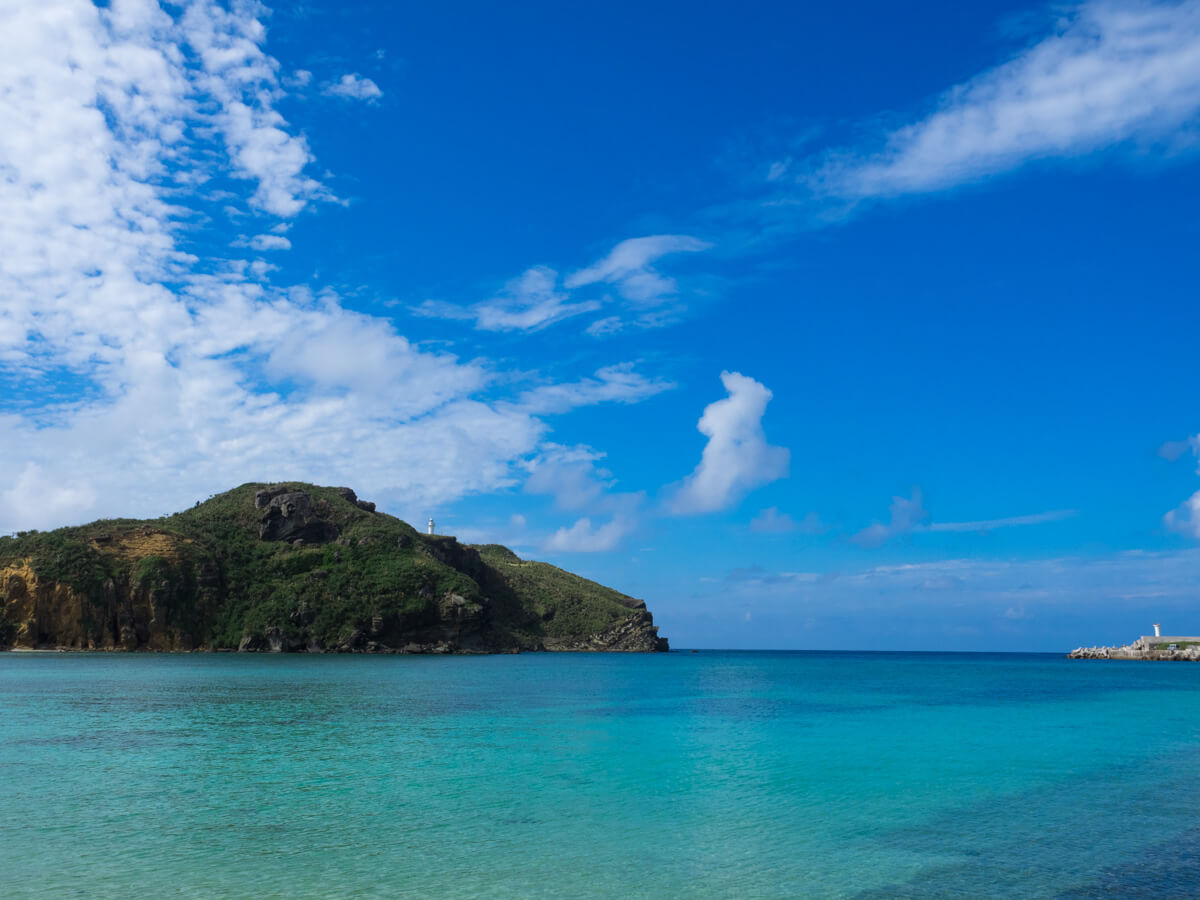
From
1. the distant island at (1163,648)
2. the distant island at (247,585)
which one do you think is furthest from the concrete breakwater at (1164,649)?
the distant island at (247,585)

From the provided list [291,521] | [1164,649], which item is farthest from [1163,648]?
[291,521]

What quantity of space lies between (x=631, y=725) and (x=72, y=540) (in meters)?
123

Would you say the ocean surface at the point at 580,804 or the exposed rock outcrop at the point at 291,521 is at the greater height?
the exposed rock outcrop at the point at 291,521

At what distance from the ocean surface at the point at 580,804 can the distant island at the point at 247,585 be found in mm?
89896

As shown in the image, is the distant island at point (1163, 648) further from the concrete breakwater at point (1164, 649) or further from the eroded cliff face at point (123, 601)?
the eroded cliff face at point (123, 601)

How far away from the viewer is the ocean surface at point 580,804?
13.8 metres

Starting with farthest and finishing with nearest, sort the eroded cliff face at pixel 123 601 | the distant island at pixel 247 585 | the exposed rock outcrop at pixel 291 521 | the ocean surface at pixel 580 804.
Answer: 1. the exposed rock outcrop at pixel 291 521
2. the distant island at pixel 247 585
3. the eroded cliff face at pixel 123 601
4. the ocean surface at pixel 580 804

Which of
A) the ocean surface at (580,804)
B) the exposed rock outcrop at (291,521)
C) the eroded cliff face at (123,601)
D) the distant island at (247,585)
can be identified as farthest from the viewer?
the exposed rock outcrop at (291,521)

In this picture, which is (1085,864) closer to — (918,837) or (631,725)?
(918,837)

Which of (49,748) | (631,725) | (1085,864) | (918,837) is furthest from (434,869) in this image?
(631,725)

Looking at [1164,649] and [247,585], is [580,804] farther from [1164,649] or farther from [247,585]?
[1164,649]

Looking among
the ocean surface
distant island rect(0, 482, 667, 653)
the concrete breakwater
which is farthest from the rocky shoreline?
the ocean surface

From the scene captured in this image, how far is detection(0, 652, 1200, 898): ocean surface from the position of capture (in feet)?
45.2

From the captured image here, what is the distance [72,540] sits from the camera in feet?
416
